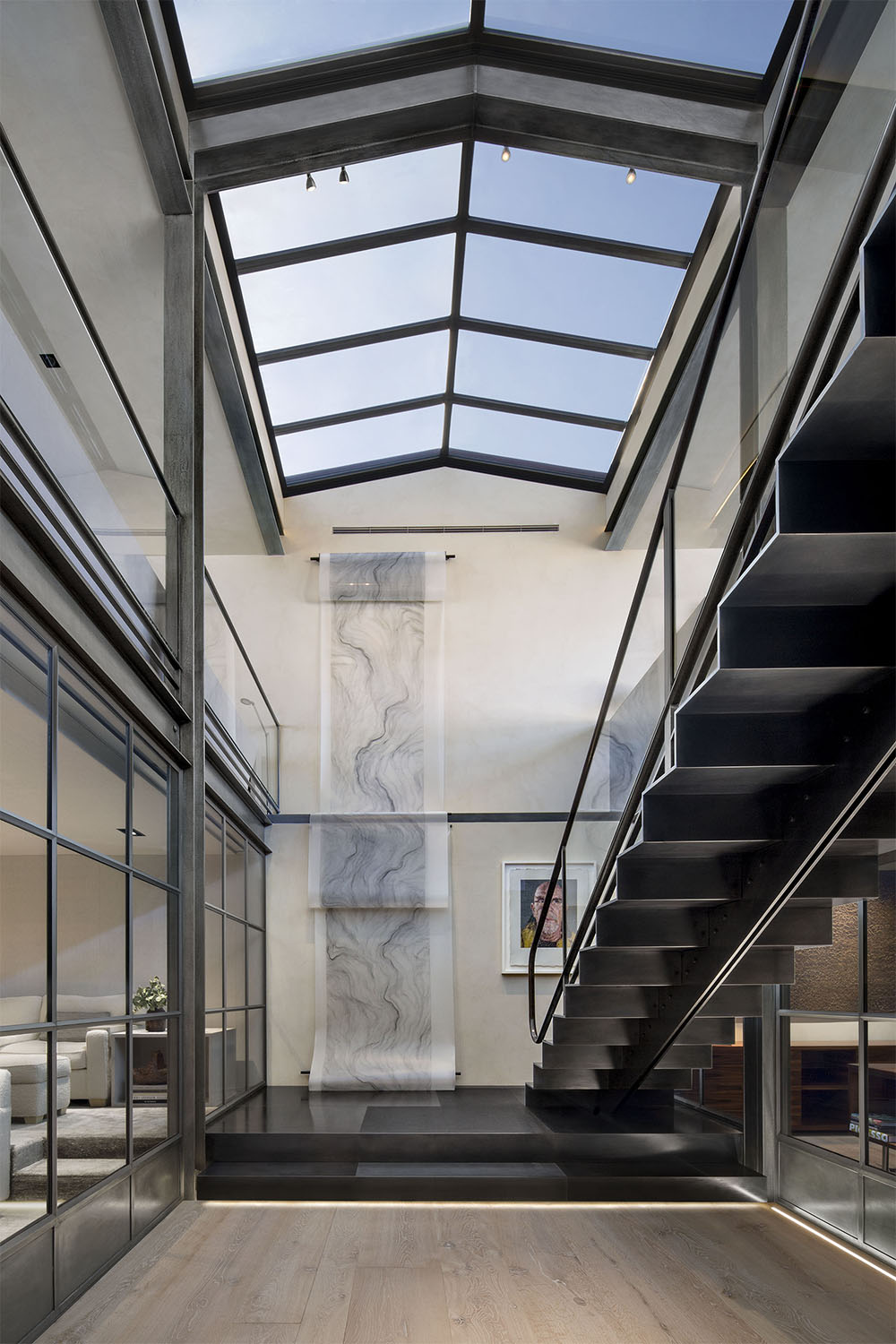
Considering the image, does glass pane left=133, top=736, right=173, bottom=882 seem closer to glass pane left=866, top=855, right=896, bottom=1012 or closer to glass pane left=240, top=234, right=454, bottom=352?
glass pane left=866, top=855, right=896, bottom=1012

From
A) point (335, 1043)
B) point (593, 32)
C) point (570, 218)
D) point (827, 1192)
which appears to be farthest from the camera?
point (335, 1043)

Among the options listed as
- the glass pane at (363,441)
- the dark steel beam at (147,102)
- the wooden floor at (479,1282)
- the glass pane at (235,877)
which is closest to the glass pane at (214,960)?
the glass pane at (235,877)

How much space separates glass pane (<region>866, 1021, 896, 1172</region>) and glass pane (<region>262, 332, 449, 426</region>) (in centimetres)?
639

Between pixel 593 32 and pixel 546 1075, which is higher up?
pixel 593 32

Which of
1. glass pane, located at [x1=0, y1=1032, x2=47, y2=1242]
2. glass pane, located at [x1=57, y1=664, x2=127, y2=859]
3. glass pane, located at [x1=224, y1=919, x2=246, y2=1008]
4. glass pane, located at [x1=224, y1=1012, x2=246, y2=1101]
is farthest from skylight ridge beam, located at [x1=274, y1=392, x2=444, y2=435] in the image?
glass pane, located at [x1=0, y1=1032, x2=47, y2=1242]

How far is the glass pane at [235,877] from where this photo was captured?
25.8 ft

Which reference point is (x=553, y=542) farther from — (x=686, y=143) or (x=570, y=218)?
(x=686, y=143)

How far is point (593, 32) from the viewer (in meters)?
6.00

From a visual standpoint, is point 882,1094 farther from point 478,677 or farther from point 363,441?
point 363,441

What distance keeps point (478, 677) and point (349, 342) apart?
3414 mm

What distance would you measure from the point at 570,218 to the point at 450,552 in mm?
3933

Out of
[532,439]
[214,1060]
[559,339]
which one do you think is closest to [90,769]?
[214,1060]

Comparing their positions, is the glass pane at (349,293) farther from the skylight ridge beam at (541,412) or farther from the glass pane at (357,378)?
the skylight ridge beam at (541,412)

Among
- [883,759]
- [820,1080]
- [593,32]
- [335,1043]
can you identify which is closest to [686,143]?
[593,32]
